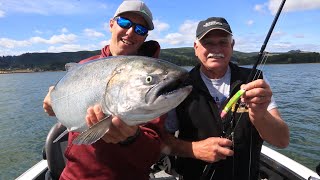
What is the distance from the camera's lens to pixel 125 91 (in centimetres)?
265

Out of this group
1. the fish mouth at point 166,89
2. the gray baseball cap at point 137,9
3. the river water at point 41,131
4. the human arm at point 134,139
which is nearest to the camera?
the fish mouth at point 166,89

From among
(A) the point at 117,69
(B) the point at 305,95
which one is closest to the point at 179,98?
(A) the point at 117,69

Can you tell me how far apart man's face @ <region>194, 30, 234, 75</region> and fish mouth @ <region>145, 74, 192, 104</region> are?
5.00ft

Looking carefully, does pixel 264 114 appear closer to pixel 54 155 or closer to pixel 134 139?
pixel 134 139

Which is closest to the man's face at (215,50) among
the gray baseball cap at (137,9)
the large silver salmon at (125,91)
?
the gray baseball cap at (137,9)

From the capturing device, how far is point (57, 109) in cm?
339

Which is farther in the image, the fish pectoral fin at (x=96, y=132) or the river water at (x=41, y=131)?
the river water at (x=41, y=131)

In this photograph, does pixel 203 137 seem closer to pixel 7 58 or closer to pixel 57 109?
pixel 57 109

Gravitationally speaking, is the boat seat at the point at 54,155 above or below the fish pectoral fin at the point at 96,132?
below

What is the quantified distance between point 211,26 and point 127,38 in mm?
1081

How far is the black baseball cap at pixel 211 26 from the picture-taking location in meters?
4.11

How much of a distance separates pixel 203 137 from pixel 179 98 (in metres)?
1.69

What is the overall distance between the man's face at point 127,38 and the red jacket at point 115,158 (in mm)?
907

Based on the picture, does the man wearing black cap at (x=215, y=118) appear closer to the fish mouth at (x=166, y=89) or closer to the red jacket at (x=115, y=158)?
the red jacket at (x=115, y=158)
